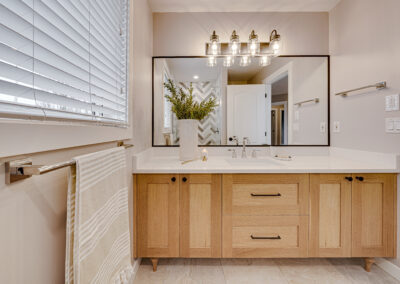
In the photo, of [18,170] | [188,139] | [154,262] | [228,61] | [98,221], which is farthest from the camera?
[228,61]

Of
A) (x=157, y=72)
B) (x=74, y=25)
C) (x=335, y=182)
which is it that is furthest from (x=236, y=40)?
(x=74, y=25)

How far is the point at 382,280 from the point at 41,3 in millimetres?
2413

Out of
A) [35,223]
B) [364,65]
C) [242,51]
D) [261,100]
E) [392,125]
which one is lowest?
[35,223]

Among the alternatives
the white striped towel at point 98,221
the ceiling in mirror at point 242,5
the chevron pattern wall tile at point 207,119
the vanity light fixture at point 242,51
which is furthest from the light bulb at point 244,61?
the white striped towel at point 98,221

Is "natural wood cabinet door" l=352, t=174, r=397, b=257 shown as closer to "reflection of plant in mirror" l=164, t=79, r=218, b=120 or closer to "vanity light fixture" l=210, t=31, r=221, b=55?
"reflection of plant in mirror" l=164, t=79, r=218, b=120

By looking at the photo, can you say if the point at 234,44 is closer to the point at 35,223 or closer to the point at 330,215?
the point at 330,215

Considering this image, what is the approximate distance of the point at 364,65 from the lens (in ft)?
5.82

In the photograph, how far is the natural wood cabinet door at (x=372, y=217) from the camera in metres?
1.57

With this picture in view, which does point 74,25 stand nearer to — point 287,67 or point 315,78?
point 287,67

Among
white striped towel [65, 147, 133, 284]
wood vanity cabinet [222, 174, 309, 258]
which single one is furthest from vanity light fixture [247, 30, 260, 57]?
white striped towel [65, 147, 133, 284]

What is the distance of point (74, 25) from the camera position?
0.78 metres

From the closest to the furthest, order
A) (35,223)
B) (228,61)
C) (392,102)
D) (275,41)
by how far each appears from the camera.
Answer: (35,223) < (392,102) < (275,41) < (228,61)

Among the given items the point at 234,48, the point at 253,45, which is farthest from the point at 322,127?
the point at 234,48

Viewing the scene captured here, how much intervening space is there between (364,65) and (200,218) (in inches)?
69.6
